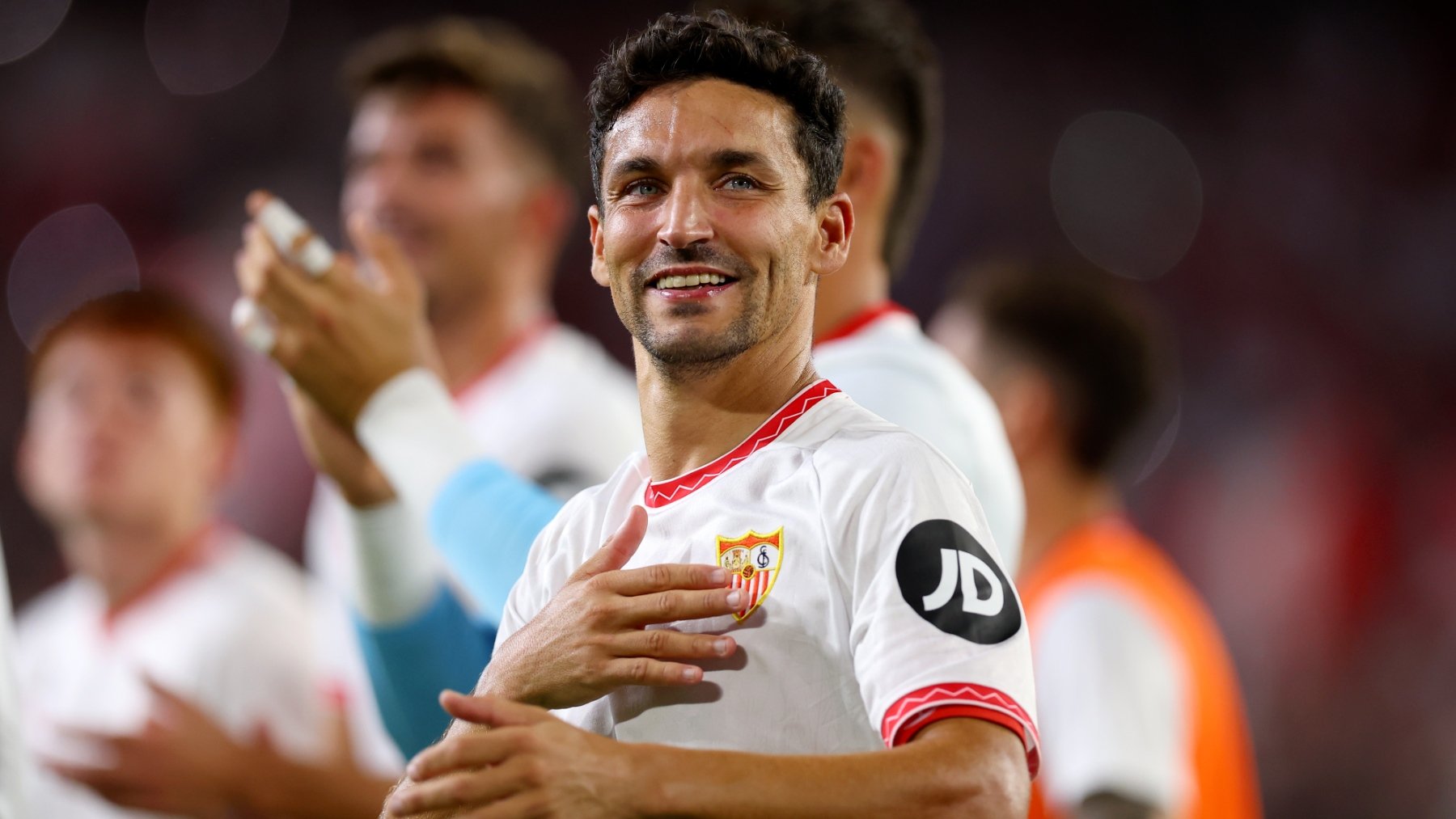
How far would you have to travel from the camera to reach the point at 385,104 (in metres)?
4.31

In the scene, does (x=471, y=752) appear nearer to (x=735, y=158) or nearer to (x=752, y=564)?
(x=752, y=564)

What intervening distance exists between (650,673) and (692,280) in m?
0.41

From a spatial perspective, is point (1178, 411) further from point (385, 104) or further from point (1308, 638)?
point (385, 104)

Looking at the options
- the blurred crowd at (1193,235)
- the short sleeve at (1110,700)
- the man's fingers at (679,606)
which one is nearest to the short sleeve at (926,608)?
the man's fingers at (679,606)

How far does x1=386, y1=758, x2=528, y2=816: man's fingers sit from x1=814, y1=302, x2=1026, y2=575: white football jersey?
37.0 inches

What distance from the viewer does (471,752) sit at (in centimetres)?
139

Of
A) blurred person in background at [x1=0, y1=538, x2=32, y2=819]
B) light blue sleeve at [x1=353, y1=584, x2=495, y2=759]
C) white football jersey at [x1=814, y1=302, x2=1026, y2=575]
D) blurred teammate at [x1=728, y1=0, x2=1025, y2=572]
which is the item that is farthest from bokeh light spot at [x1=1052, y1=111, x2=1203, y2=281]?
blurred person in background at [x1=0, y1=538, x2=32, y2=819]

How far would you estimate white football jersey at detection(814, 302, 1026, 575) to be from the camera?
7.41ft

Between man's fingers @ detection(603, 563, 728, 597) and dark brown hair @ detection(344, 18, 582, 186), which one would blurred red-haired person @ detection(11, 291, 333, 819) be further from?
man's fingers @ detection(603, 563, 728, 597)

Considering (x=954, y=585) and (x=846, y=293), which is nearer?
(x=954, y=585)

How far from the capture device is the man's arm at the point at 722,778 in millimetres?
1341

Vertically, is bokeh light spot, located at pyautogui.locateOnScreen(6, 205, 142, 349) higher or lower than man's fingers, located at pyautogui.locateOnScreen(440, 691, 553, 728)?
higher

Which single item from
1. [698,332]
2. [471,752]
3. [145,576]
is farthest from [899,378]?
[145,576]

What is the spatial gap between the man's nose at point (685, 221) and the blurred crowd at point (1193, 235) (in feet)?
23.2
